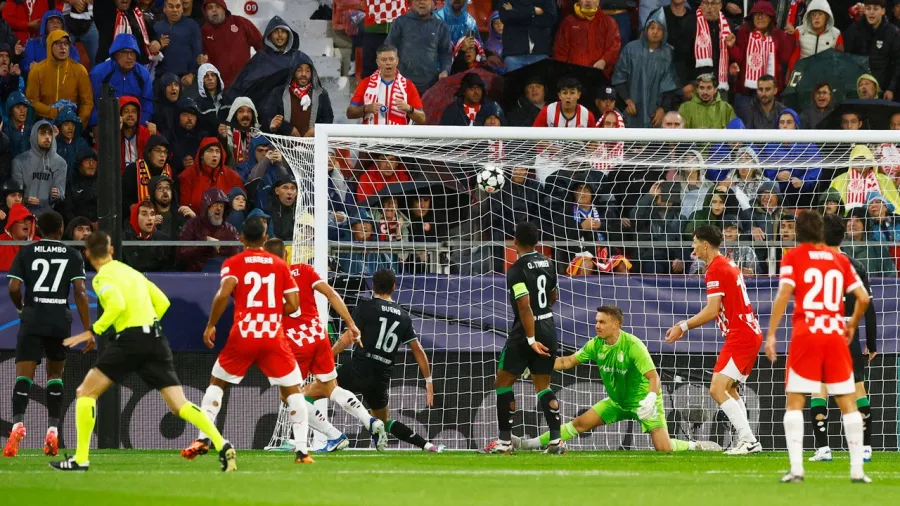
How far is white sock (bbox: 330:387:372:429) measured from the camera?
39.6 feet

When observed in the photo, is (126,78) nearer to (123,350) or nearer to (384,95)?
(384,95)

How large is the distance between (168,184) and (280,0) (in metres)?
5.68

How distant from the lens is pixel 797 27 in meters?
19.2

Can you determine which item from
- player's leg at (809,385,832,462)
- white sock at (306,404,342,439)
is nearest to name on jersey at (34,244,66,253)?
white sock at (306,404,342,439)

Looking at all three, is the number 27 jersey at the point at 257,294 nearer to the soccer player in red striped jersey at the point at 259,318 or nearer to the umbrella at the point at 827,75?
the soccer player in red striped jersey at the point at 259,318

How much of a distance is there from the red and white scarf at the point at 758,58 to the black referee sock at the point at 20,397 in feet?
35.5

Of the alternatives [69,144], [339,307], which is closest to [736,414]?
[339,307]

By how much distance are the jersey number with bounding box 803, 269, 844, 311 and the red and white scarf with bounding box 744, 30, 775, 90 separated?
1004cm

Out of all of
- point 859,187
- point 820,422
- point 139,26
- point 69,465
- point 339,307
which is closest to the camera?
point 69,465

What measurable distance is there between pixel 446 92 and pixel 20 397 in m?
7.44

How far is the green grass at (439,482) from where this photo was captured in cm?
766

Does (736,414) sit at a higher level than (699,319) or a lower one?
lower

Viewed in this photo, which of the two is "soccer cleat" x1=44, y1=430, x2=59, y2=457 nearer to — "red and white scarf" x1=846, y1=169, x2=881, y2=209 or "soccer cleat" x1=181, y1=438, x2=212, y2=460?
"soccer cleat" x1=181, y1=438, x2=212, y2=460

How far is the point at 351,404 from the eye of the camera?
39.8ft
